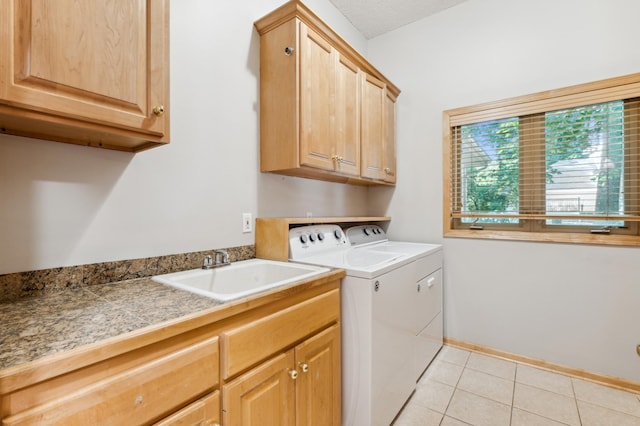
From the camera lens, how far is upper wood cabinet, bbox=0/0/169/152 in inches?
30.6

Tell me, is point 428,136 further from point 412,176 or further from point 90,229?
point 90,229

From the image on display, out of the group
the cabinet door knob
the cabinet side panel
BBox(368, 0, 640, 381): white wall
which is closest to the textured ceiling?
BBox(368, 0, 640, 381): white wall

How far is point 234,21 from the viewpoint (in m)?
1.72

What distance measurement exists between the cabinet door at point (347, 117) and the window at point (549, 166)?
2.90ft

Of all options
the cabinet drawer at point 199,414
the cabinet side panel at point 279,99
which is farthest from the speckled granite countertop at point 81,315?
the cabinet side panel at point 279,99

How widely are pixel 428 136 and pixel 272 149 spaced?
1517mm

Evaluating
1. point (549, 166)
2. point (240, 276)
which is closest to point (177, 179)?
point (240, 276)

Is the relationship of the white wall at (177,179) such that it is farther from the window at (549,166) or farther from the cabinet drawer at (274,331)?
the window at (549,166)

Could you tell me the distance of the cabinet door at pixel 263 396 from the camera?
0.95m

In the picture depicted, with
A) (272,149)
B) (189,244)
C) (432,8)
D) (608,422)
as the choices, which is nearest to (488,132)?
(432,8)

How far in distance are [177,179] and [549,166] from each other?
2465 mm

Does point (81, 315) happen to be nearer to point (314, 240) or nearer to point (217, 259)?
point (217, 259)

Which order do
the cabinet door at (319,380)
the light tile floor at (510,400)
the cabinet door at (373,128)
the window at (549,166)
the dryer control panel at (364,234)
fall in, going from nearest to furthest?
the cabinet door at (319,380), the light tile floor at (510,400), the window at (549,166), the cabinet door at (373,128), the dryer control panel at (364,234)

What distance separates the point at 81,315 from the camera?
0.86 m
